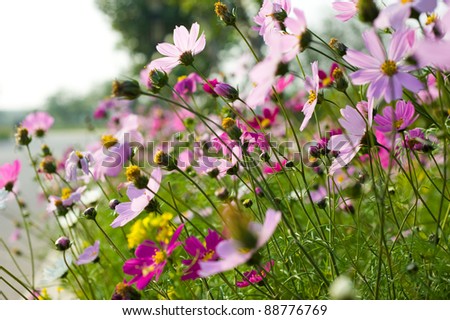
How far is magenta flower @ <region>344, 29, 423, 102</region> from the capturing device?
557 millimetres

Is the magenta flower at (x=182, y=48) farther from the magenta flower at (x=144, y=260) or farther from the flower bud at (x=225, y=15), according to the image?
the magenta flower at (x=144, y=260)

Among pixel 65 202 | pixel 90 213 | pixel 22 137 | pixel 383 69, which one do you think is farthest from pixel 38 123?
pixel 383 69

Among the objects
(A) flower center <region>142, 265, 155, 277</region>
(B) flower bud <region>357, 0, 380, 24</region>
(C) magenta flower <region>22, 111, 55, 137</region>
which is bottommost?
(C) magenta flower <region>22, 111, 55, 137</region>

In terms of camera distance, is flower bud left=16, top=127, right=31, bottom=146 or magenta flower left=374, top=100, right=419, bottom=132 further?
flower bud left=16, top=127, right=31, bottom=146

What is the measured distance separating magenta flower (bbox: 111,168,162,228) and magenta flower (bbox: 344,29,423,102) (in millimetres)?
273

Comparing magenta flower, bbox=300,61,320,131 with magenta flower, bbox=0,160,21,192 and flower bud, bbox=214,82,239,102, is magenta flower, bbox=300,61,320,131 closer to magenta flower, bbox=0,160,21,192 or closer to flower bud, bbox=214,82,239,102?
flower bud, bbox=214,82,239,102

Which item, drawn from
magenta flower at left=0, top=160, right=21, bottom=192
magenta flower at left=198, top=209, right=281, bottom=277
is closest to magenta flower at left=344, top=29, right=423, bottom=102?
magenta flower at left=198, top=209, right=281, bottom=277

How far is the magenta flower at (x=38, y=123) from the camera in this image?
4.90ft

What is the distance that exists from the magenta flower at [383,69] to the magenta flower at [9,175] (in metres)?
0.74

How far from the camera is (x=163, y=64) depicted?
0.77m
